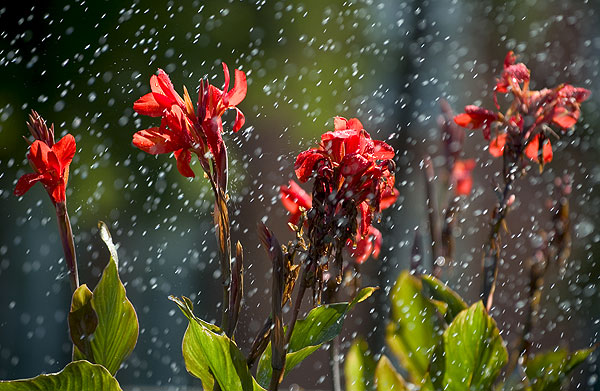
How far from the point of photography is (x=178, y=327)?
1502 millimetres

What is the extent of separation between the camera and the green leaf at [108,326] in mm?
363

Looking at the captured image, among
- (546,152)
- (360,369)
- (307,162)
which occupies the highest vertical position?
(307,162)

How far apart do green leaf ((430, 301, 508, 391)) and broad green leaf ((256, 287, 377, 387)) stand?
0.09 m

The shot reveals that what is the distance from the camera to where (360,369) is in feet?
1.71

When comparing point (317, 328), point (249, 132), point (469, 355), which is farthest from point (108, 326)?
point (249, 132)

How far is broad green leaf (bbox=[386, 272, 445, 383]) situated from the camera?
0.49 m

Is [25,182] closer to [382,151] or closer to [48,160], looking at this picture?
[48,160]

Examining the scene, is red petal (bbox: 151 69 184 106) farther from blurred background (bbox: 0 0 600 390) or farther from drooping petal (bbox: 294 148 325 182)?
blurred background (bbox: 0 0 600 390)

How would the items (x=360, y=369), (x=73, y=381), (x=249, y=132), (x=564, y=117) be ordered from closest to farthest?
1. (x=73, y=381)
2. (x=564, y=117)
3. (x=360, y=369)
4. (x=249, y=132)

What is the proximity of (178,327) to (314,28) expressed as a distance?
2.44ft

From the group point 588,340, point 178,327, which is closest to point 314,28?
point 178,327

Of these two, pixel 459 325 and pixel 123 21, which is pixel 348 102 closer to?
pixel 123 21

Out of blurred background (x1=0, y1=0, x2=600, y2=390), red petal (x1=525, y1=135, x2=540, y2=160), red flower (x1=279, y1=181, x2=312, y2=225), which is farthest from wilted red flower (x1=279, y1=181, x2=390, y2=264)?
blurred background (x1=0, y1=0, x2=600, y2=390)

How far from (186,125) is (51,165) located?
0.08 meters
